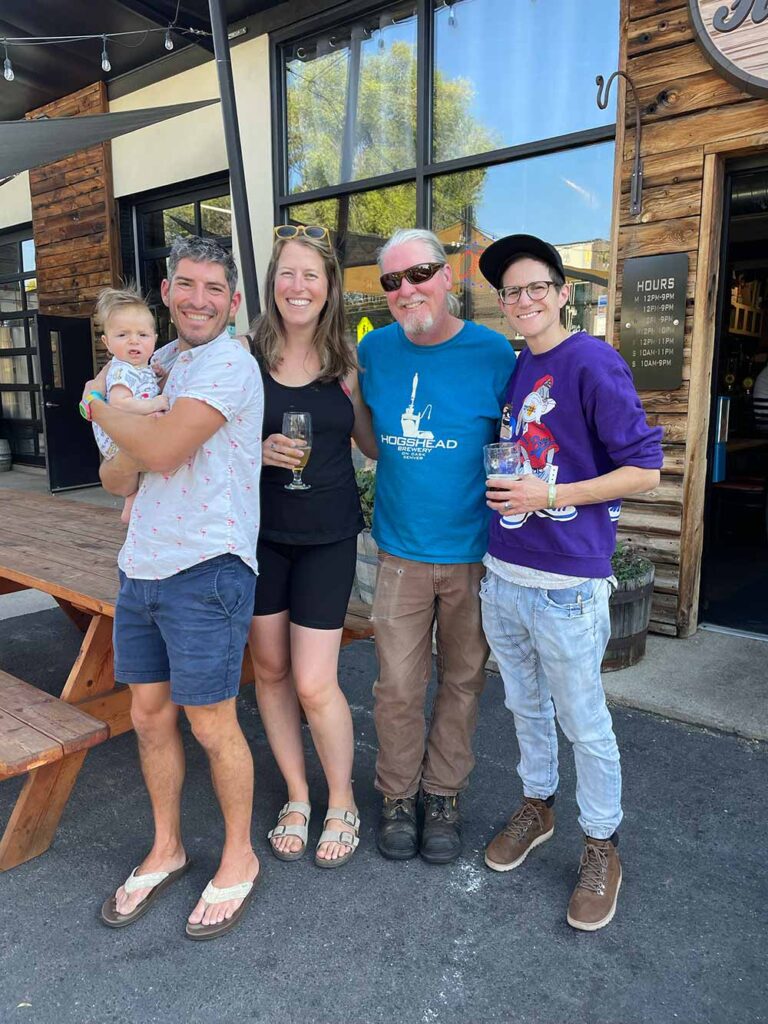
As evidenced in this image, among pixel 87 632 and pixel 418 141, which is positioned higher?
pixel 418 141

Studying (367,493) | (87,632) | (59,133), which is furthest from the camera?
(59,133)

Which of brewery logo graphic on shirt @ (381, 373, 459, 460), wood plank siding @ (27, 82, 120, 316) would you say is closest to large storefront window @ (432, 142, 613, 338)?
brewery logo graphic on shirt @ (381, 373, 459, 460)

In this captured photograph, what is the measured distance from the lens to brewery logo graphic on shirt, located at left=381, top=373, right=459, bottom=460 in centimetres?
217

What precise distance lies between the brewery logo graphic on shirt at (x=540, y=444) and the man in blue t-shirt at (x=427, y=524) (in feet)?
0.57

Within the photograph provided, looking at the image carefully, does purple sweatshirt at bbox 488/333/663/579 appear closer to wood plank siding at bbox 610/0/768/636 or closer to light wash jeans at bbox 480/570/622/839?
light wash jeans at bbox 480/570/622/839

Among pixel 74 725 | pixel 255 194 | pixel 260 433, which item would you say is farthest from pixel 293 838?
pixel 255 194

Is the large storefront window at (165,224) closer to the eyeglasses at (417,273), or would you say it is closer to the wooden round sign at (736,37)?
the wooden round sign at (736,37)

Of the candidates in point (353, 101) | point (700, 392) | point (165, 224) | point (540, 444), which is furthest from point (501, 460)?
point (165, 224)

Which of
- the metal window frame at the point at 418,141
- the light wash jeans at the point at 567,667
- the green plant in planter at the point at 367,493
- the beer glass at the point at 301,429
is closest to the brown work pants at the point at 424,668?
the light wash jeans at the point at 567,667

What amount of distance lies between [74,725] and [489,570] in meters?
1.32

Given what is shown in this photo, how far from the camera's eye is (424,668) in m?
2.39

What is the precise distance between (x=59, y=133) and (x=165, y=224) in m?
2.44

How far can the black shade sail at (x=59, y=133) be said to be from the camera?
17.7 ft

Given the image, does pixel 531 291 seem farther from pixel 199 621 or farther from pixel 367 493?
pixel 367 493
